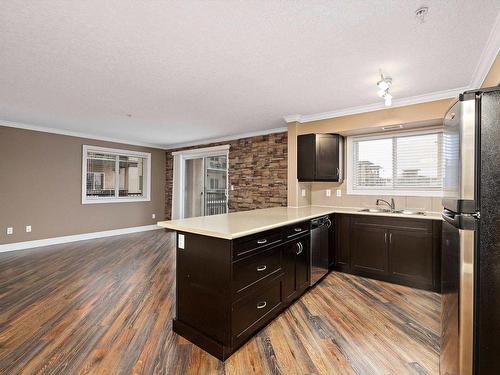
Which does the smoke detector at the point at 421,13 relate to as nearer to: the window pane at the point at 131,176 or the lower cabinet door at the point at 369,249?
the lower cabinet door at the point at 369,249

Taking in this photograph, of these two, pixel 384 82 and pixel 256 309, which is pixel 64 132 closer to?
pixel 256 309

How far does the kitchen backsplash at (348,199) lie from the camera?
3.64m

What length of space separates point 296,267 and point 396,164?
95.9 inches

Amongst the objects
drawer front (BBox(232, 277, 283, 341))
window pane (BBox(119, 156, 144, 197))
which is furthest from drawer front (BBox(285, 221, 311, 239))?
window pane (BBox(119, 156, 144, 197))

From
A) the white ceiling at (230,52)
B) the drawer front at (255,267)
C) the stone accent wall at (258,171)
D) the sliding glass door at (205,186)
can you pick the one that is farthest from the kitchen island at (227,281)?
the sliding glass door at (205,186)

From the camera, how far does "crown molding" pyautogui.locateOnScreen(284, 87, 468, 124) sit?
124 inches

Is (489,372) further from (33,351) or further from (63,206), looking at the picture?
(63,206)

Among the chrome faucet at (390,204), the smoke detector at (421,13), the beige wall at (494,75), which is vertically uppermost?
the smoke detector at (421,13)

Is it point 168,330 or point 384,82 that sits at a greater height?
point 384,82

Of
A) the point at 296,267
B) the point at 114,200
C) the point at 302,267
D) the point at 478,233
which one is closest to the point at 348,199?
the point at 302,267

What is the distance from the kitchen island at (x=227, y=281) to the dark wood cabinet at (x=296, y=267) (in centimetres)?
8

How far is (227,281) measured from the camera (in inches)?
74.0

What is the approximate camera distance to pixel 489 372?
1.30 metres

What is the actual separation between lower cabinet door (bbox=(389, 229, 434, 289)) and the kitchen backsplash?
2.27ft
